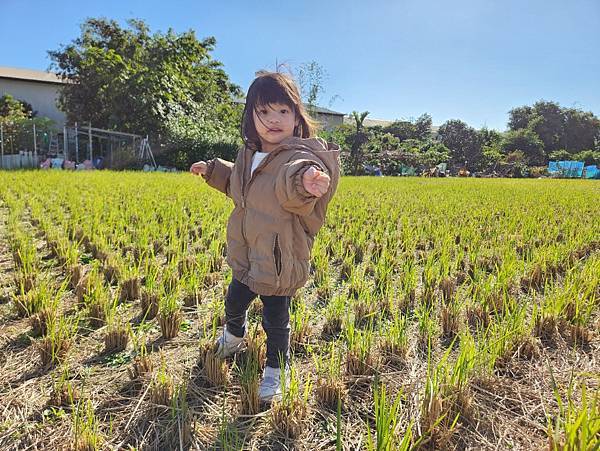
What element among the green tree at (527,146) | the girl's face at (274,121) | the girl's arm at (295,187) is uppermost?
the green tree at (527,146)

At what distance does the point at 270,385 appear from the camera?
4.61ft

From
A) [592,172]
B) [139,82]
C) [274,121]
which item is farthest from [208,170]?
[592,172]

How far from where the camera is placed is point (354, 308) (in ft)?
6.63

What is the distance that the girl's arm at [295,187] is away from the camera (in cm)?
123

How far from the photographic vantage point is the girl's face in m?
1.45

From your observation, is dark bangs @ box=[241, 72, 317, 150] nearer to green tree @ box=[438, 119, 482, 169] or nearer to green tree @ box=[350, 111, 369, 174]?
green tree @ box=[350, 111, 369, 174]

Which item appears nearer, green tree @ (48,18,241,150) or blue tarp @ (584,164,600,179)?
green tree @ (48,18,241,150)

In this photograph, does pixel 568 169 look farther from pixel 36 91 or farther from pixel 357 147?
pixel 36 91

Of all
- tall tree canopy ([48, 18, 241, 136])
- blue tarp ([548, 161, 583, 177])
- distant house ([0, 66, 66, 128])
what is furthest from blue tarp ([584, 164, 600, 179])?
distant house ([0, 66, 66, 128])

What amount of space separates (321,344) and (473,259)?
156 cm

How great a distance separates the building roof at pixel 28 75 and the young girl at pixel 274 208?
27.6 m

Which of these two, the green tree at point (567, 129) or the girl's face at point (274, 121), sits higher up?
the green tree at point (567, 129)

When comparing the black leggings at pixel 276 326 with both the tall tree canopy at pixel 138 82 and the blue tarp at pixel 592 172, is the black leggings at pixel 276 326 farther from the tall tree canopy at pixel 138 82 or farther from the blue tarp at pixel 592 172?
the blue tarp at pixel 592 172

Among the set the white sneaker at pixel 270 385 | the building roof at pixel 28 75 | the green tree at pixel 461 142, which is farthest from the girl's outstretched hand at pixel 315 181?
the green tree at pixel 461 142
